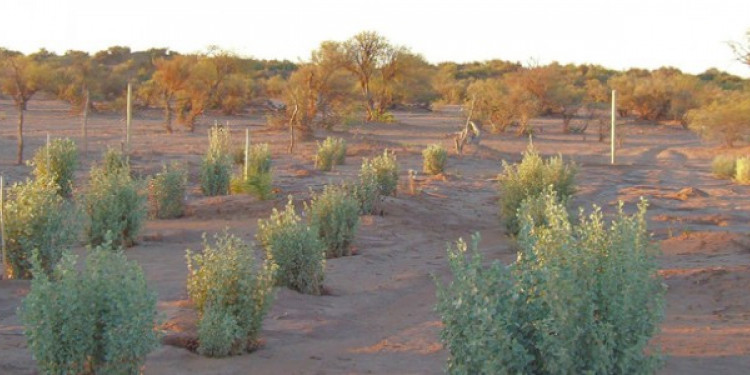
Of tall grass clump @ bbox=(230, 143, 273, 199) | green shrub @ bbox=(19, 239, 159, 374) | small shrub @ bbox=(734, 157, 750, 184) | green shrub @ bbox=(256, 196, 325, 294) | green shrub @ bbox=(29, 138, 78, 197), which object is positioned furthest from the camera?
small shrub @ bbox=(734, 157, 750, 184)

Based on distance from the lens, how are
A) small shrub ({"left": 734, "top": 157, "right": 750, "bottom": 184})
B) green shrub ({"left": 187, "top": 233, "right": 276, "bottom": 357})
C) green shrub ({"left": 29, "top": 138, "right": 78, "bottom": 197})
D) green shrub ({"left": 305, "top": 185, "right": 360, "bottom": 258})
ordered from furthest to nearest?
small shrub ({"left": 734, "top": 157, "right": 750, "bottom": 184}) < green shrub ({"left": 29, "top": 138, "right": 78, "bottom": 197}) < green shrub ({"left": 305, "top": 185, "right": 360, "bottom": 258}) < green shrub ({"left": 187, "top": 233, "right": 276, "bottom": 357})

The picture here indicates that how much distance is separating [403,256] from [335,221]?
4.11ft

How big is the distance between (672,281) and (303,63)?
29.5 m

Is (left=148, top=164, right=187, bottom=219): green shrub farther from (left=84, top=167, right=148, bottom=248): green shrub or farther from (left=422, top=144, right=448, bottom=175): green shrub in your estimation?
(left=422, top=144, right=448, bottom=175): green shrub

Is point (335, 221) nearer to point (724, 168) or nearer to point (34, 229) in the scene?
point (34, 229)

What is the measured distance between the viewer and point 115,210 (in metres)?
13.1

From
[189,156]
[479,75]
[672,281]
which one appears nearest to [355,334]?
[672,281]

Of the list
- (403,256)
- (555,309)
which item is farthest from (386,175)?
(555,309)

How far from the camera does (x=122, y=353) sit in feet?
21.5

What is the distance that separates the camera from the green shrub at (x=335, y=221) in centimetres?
1309

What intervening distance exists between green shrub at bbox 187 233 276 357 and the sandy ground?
0.50 feet

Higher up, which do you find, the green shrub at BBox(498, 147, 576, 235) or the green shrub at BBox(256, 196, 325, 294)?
the green shrub at BBox(498, 147, 576, 235)

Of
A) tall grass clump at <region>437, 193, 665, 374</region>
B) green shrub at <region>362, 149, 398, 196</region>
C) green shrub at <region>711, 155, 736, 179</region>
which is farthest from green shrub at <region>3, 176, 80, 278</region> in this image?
green shrub at <region>711, 155, 736, 179</region>

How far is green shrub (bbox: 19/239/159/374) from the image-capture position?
6535mm
